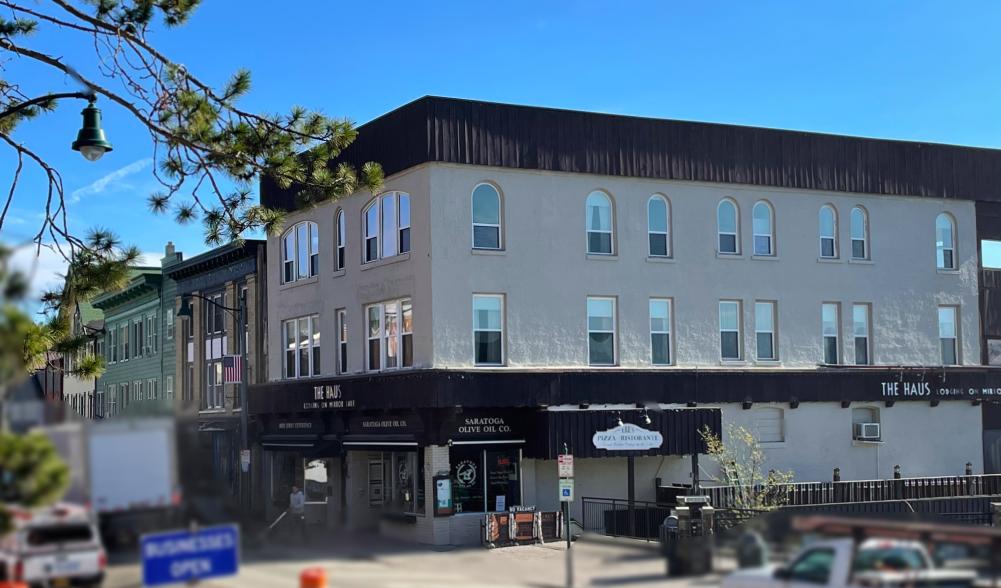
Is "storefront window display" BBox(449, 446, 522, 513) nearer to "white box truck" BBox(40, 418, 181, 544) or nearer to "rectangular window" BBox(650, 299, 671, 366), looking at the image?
"rectangular window" BBox(650, 299, 671, 366)

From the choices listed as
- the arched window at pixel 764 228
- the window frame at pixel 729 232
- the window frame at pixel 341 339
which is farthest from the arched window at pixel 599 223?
the window frame at pixel 341 339

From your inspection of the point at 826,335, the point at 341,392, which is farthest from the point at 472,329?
the point at 826,335

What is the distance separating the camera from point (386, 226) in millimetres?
35406

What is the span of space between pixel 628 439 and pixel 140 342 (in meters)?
33.7

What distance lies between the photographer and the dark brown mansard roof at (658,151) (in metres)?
33.4

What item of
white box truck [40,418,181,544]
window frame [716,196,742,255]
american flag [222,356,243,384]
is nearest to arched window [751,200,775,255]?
window frame [716,196,742,255]

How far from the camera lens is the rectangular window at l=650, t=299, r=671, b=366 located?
3597 centimetres

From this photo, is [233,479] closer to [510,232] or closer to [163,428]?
[510,232]

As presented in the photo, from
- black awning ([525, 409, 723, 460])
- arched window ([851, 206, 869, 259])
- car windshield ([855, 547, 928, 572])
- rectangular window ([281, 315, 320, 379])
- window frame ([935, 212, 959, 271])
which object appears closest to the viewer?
car windshield ([855, 547, 928, 572])

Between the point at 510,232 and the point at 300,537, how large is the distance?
816 inches

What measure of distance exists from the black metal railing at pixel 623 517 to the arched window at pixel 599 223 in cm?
711

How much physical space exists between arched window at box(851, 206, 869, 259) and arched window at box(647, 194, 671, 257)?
6984mm

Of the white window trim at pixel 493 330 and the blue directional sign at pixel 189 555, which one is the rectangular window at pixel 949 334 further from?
the blue directional sign at pixel 189 555

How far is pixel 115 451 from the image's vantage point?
11.7 meters
